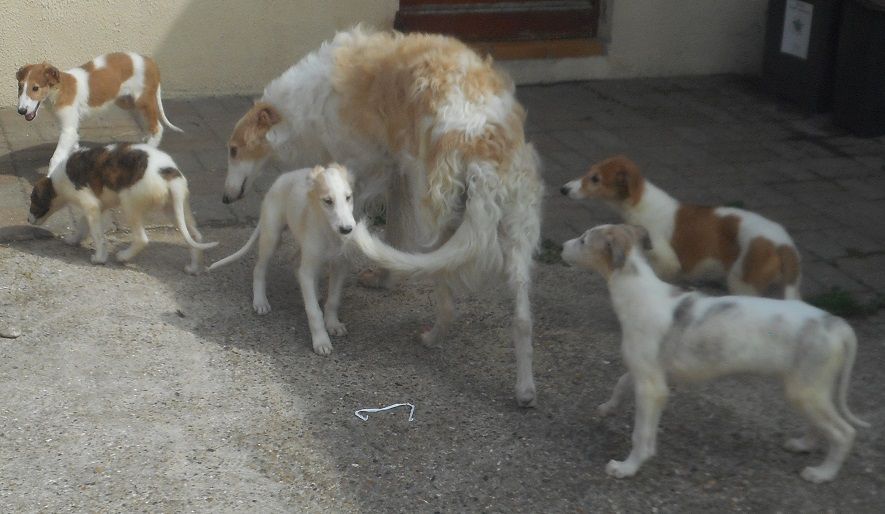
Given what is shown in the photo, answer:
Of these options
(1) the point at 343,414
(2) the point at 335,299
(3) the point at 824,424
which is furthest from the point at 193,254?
(3) the point at 824,424

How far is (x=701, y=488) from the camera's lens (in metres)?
4.12

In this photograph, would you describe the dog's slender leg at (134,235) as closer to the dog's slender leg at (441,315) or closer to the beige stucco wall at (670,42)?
the dog's slender leg at (441,315)

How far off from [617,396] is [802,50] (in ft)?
18.0

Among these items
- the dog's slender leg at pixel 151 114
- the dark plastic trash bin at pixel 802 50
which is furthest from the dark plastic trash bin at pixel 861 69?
the dog's slender leg at pixel 151 114

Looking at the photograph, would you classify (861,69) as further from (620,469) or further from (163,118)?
(620,469)

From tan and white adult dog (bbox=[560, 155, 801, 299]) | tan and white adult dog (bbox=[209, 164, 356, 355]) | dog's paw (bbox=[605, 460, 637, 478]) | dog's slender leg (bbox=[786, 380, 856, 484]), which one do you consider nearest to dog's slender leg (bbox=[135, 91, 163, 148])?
tan and white adult dog (bbox=[209, 164, 356, 355])

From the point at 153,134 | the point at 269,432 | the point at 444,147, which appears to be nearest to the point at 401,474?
the point at 269,432

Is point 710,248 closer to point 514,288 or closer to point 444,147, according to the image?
point 514,288

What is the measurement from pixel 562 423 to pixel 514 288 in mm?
609

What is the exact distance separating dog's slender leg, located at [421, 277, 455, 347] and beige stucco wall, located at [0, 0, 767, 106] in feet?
14.3

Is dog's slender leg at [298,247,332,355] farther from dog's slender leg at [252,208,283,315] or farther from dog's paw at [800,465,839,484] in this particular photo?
dog's paw at [800,465,839,484]

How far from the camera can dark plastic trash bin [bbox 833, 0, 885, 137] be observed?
823 cm

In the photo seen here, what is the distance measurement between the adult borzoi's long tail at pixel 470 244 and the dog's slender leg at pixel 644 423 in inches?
34.6

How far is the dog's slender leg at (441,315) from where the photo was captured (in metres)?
5.00
